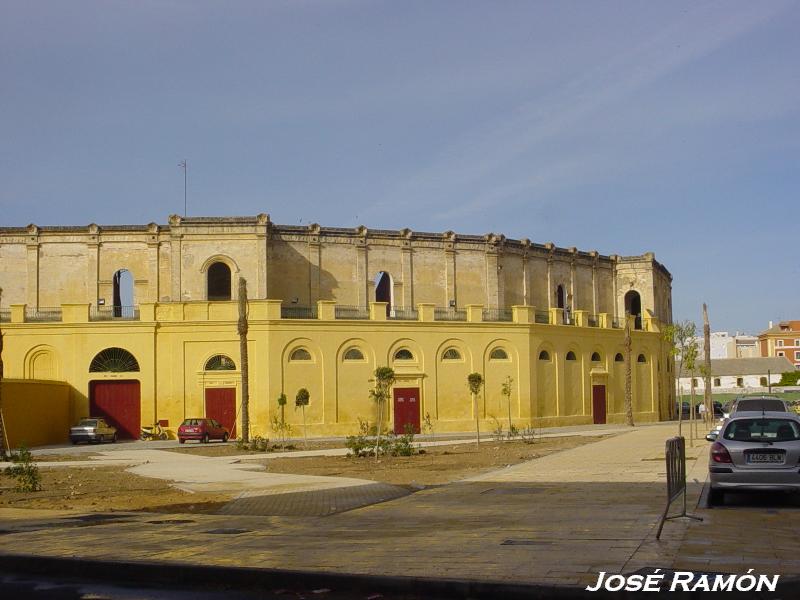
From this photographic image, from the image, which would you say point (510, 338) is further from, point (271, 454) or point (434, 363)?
point (271, 454)

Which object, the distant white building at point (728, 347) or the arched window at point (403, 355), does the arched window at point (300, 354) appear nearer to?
the arched window at point (403, 355)

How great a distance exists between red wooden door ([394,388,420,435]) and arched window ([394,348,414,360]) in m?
1.66

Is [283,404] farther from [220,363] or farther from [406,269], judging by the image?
[406,269]

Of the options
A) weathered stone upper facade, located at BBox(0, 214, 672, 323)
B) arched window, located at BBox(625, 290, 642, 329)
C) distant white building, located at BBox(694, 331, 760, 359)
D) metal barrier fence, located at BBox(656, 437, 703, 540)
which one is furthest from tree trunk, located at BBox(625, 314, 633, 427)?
distant white building, located at BBox(694, 331, 760, 359)

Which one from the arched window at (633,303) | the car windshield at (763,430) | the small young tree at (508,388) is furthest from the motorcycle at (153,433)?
the car windshield at (763,430)

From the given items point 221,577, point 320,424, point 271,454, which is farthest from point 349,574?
point 320,424

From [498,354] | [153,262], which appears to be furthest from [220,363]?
[498,354]

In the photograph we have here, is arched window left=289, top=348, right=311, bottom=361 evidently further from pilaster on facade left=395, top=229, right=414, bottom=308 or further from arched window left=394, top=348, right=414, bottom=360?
pilaster on facade left=395, top=229, right=414, bottom=308

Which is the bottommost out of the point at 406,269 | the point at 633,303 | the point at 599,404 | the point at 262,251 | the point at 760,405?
the point at 599,404

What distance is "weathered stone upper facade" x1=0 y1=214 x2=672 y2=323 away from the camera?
5244 centimetres

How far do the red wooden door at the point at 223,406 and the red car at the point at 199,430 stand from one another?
7.18ft

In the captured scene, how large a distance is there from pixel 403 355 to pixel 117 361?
1465cm

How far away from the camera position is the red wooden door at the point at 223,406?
161ft

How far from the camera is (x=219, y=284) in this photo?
2151 inches
